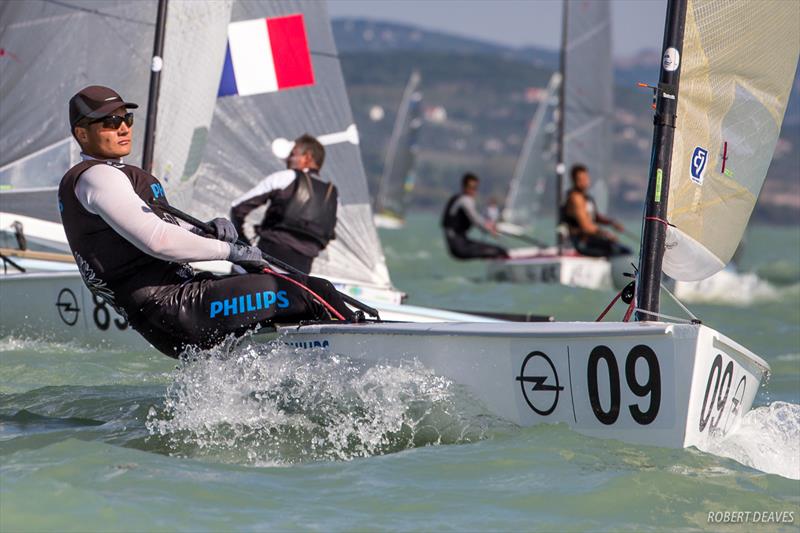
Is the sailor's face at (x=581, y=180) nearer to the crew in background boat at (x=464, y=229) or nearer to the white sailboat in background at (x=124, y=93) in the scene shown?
the crew in background boat at (x=464, y=229)

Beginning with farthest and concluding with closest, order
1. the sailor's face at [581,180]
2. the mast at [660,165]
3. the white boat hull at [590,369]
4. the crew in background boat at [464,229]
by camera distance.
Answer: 1. the crew in background boat at [464,229]
2. the sailor's face at [581,180]
3. the mast at [660,165]
4. the white boat hull at [590,369]

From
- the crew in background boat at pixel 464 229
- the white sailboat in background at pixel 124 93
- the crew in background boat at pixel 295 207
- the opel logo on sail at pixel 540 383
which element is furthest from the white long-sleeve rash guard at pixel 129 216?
the crew in background boat at pixel 464 229

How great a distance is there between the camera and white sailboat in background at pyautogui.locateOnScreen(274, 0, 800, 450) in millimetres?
3527

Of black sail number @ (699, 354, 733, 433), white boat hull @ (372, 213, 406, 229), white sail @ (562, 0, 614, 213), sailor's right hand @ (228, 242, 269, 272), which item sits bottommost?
black sail number @ (699, 354, 733, 433)

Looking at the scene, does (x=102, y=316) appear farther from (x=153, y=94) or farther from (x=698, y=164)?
(x=698, y=164)

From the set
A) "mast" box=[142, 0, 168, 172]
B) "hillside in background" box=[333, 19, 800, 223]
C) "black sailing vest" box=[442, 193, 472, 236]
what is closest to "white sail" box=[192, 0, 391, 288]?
"mast" box=[142, 0, 168, 172]

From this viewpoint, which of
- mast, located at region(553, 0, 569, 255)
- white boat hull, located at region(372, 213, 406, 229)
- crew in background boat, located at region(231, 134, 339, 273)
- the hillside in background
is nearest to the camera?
crew in background boat, located at region(231, 134, 339, 273)

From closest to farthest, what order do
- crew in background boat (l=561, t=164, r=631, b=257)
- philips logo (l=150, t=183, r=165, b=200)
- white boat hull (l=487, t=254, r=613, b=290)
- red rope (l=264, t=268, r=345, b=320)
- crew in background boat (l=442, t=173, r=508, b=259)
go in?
philips logo (l=150, t=183, r=165, b=200), red rope (l=264, t=268, r=345, b=320), white boat hull (l=487, t=254, r=613, b=290), crew in background boat (l=561, t=164, r=631, b=257), crew in background boat (l=442, t=173, r=508, b=259)

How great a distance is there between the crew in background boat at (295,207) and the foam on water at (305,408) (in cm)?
249

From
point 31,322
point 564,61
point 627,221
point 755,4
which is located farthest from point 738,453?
point 627,221

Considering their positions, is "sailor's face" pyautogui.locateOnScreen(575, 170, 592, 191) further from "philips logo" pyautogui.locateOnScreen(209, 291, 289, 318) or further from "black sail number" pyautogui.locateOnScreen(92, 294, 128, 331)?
"philips logo" pyautogui.locateOnScreen(209, 291, 289, 318)

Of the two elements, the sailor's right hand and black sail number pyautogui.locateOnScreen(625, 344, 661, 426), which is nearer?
black sail number pyautogui.locateOnScreen(625, 344, 661, 426)

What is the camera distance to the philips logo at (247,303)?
13.0 ft

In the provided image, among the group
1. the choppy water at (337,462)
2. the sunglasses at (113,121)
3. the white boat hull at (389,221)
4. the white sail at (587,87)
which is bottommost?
the choppy water at (337,462)
